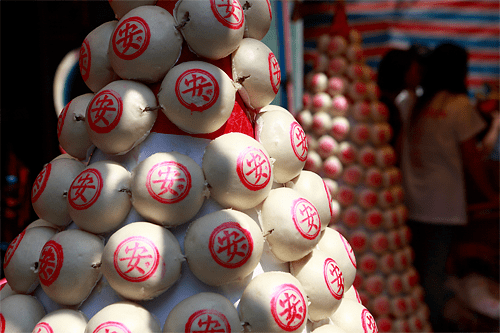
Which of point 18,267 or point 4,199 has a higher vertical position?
point 18,267

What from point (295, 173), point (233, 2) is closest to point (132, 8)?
point (233, 2)

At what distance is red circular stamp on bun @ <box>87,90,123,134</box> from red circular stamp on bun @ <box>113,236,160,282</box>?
8.0 inches

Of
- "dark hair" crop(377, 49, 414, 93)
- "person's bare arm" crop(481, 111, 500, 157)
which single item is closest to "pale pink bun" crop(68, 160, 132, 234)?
"dark hair" crop(377, 49, 414, 93)

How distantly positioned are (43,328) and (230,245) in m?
0.32

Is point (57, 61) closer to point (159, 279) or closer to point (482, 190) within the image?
point (159, 279)

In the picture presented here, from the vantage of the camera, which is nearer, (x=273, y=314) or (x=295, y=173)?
(x=273, y=314)

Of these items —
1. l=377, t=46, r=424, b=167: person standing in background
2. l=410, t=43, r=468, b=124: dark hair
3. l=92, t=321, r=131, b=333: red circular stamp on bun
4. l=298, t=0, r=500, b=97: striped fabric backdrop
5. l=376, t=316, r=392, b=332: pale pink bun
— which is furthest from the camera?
l=298, t=0, r=500, b=97: striped fabric backdrop

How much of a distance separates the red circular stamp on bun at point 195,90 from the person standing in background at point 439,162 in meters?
2.06

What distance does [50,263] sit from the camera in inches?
27.0

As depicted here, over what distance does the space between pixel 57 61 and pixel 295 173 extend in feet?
6.03

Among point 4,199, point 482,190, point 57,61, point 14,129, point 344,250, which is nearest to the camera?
point 344,250

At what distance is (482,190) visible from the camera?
8.70 ft

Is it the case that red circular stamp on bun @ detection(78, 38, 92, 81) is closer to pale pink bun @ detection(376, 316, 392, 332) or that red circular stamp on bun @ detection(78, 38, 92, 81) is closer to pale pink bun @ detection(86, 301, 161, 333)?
pale pink bun @ detection(86, 301, 161, 333)

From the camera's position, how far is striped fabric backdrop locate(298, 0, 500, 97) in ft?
12.8
